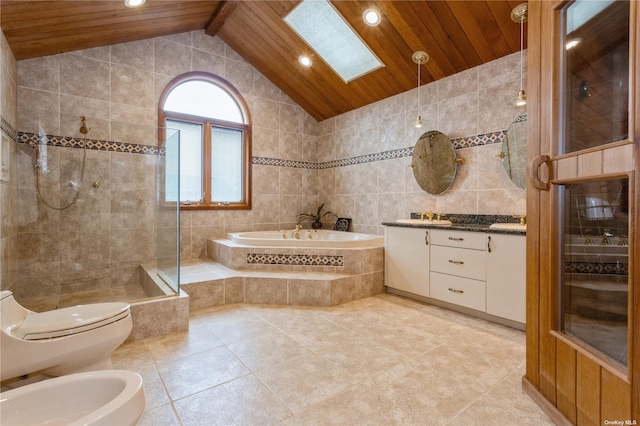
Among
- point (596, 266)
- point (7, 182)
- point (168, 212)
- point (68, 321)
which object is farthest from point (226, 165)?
point (596, 266)

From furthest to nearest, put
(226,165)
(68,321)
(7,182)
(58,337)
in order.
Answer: (226,165) < (7,182) < (68,321) < (58,337)

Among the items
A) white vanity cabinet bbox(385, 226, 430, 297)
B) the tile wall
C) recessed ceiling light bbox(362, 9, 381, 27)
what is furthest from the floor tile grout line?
recessed ceiling light bbox(362, 9, 381, 27)

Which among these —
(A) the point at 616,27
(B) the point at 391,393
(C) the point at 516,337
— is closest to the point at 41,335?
(B) the point at 391,393

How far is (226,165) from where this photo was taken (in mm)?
4328

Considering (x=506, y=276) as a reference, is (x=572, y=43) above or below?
above

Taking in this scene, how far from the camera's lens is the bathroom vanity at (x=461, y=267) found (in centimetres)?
241

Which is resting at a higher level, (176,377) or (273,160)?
(273,160)

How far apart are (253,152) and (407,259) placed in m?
2.58

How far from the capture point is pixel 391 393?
160 centimetres

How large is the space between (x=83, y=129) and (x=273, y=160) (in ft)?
7.36

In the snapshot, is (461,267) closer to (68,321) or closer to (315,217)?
(315,217)

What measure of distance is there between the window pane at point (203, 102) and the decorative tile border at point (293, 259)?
6.81 ft

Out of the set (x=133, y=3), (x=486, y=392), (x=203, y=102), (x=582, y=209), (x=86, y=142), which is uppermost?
(x=133, y=3)

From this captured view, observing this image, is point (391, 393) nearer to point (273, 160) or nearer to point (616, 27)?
point (616, 27)
